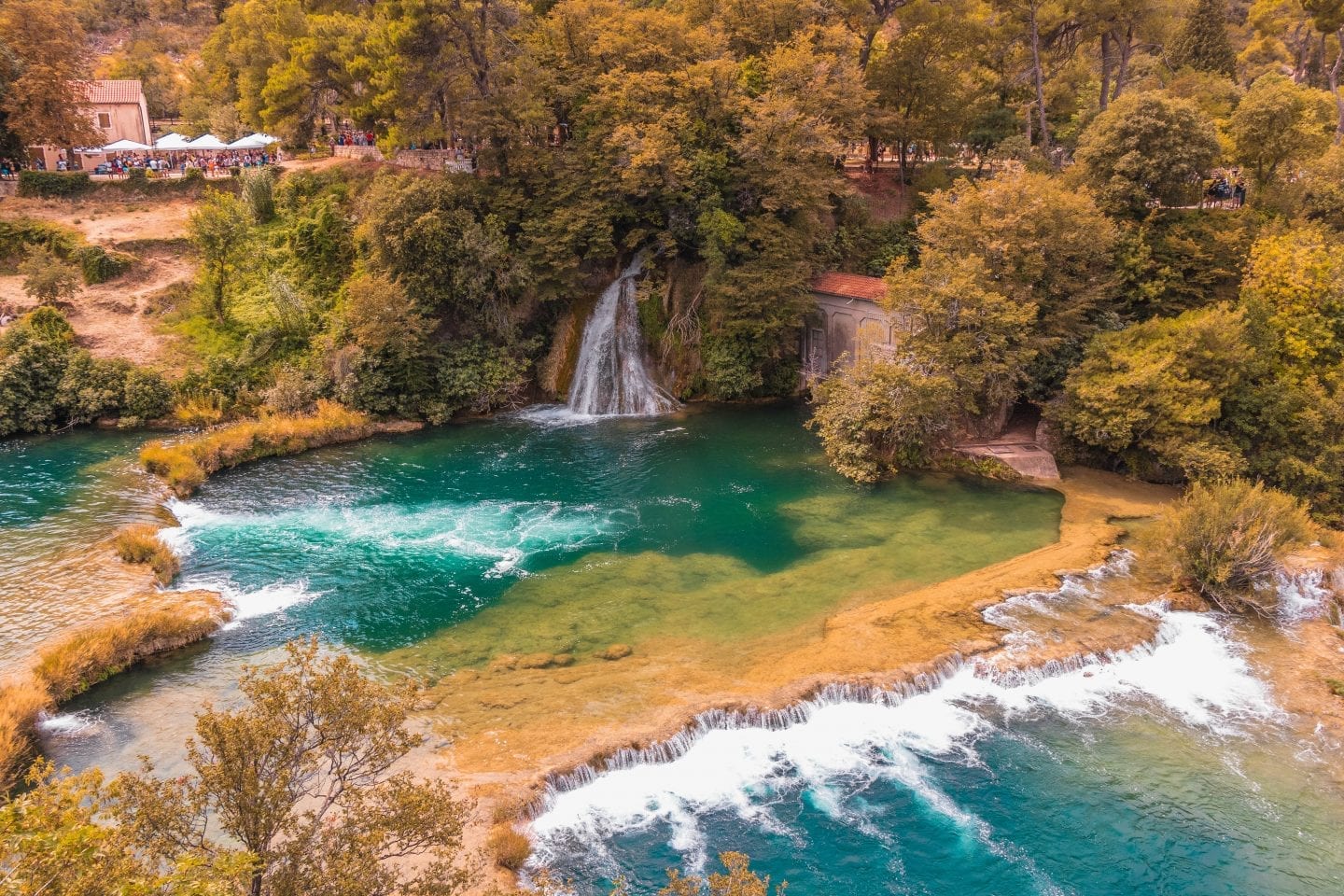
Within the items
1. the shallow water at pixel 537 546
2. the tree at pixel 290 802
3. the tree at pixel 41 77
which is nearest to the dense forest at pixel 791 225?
the tree at pixel 41 77

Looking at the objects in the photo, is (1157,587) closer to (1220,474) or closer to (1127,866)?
(1220,474)

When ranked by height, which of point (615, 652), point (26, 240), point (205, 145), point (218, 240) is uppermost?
point (205, 145)

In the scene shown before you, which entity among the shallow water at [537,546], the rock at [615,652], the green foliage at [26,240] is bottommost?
the rock at [615,652]

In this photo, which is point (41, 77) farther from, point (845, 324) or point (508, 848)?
point (508, 848)

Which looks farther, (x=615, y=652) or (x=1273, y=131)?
(x=1273, y=131)

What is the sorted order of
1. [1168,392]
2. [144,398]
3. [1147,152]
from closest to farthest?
1. [1168,392]
2. [1147,152]
3. [144,398]

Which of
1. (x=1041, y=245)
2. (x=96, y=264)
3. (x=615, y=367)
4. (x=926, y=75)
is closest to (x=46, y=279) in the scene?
(x=96, y=264)

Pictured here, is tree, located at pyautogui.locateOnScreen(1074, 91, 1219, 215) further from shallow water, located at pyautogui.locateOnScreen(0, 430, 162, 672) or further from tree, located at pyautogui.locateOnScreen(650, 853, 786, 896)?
shallow water, located at pyautogui.locateOnScreen(0, 430, 162, 672)

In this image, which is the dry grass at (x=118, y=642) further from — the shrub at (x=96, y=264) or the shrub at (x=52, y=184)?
the shrub at (x=52, y=184)
